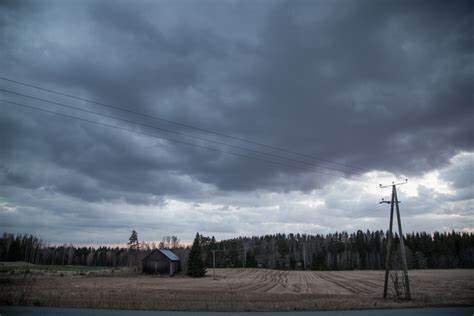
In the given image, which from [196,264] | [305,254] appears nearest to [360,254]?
[305,254]

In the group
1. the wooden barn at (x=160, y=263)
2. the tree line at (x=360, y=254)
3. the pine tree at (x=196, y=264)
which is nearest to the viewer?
the pine tree at (x=196, y=264)

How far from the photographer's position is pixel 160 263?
247 ft

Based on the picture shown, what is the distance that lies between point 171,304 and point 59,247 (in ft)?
682

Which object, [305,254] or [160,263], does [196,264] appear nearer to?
[160,263]

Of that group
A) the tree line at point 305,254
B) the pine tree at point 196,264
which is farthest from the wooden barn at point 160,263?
the tree line at point 305,254

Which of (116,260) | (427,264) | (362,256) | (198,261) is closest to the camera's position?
(198,261)

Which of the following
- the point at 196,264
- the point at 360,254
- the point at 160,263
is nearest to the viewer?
the point at 196,264

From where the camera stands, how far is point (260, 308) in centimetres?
2136

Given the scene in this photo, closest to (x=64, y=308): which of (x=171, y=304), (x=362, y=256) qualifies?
(x=171, y=304)

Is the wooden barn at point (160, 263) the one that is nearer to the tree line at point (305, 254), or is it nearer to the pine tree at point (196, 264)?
the pine tree at point (196, 264)

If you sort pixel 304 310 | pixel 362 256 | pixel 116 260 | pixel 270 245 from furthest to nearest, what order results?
pixel 270 245
pixel 116 260
pixel 362 256
pixel 304 310

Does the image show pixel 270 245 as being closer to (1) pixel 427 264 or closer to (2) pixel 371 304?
(1) pixel 427 264

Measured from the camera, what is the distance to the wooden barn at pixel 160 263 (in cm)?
7444

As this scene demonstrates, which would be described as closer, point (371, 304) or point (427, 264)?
point (371, 304)
